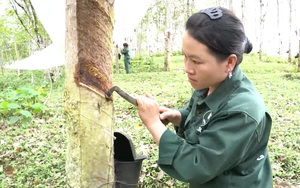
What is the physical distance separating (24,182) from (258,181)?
2.15 metres

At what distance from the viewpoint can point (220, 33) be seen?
1030mm

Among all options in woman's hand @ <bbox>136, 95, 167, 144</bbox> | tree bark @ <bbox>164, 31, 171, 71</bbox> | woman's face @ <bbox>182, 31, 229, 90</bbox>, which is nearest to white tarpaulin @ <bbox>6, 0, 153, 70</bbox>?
woman's hand @ <bbox>136, 95, 167, 144</bbox>

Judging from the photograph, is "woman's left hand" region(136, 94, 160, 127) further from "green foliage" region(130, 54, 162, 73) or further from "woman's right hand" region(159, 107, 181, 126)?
"green foliage" region(130, 54, 162, 73)

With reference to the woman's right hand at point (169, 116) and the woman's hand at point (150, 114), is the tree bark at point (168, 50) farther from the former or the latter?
the woman's hand at point (150, 114)

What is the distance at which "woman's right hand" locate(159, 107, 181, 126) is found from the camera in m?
1.53

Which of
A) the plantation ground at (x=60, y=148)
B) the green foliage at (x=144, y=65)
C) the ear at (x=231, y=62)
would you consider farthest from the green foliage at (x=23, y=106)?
the green foliage at (x=144, y=65)

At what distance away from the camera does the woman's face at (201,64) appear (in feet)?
3.50

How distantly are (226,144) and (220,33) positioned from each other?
441mm

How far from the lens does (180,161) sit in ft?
3.49

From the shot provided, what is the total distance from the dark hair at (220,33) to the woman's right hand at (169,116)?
1.86ft

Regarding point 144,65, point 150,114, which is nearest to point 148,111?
point 150,114

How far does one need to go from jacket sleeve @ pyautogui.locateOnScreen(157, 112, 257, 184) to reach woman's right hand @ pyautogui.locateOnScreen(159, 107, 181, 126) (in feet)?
1.49

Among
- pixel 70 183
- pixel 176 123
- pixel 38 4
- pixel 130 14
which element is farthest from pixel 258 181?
pixel 38 4

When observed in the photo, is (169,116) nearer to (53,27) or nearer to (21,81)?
(53,27)
